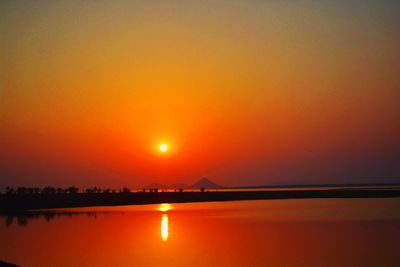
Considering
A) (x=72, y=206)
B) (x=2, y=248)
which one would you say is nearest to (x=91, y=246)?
(x=2, y=248)

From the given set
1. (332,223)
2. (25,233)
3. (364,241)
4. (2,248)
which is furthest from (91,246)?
(332,223)

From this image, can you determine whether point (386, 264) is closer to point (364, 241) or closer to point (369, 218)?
point (364, 241)

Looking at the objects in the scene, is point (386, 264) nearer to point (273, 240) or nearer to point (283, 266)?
point (283, 266)

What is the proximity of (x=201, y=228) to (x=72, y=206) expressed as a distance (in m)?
30.3

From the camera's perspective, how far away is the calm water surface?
22047 millimetres

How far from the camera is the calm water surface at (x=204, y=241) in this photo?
2205 centimetres

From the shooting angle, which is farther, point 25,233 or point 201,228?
point 201,228

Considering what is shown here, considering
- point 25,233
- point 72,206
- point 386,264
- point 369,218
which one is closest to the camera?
point 386,264

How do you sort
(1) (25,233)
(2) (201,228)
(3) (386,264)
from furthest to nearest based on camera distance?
(2) (201,228) < (1) (25,233) < (3) (386,264)

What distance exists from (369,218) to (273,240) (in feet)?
47.8

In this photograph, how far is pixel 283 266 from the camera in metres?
20.6

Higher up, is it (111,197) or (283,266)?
(111,197)

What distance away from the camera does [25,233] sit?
3203cm

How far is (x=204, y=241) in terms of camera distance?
27.9 meters
